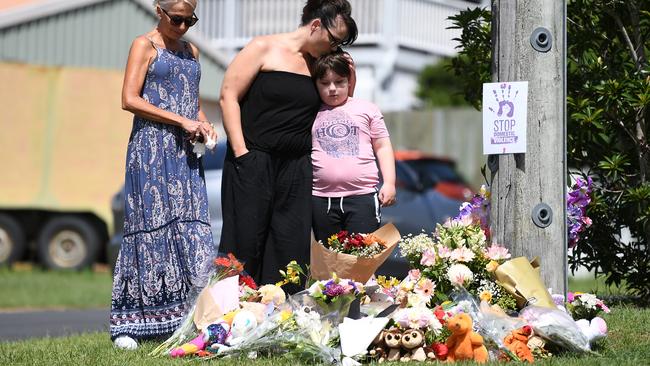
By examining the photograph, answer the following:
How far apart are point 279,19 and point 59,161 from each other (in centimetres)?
534

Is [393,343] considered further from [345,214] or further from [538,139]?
[538,139]

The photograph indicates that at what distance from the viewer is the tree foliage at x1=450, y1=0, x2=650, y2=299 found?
728 cm

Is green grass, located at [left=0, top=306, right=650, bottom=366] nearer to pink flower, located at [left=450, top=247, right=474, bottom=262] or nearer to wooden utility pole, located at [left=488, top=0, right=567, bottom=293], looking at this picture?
wooden utility pole, located at [left=488, top=0, right=567, bottom=293]

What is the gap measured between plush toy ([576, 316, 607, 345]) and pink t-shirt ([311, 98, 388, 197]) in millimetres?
1420

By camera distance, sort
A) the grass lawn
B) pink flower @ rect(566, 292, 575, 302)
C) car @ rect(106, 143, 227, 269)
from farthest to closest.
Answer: the grass lawn < car @ rect(106, 143, 227, 269) < pink flower @ rect(566, 292, 575, 302)

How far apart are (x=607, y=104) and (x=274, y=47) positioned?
218cm

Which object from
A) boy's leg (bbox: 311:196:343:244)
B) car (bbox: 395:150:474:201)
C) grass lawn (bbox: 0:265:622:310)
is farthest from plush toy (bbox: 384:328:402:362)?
car (bbox: 395:150:474:201)

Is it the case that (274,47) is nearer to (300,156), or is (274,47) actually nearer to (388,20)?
(300,156)

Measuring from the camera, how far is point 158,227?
6.61 metres

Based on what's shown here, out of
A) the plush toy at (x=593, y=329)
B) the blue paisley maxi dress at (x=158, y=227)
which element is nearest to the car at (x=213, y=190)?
the blue paisley maxi dress at (x=158, y=227)

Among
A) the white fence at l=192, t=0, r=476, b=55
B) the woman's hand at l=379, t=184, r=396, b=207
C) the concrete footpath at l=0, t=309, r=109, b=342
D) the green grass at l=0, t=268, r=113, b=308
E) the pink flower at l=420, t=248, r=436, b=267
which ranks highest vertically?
the white fence at l=192, t=0, r=476, b=55

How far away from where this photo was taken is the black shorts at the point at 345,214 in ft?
21.2

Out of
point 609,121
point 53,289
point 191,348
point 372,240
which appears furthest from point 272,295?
point 53,289

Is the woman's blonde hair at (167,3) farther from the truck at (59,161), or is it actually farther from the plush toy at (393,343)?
the truck at (59,161)
